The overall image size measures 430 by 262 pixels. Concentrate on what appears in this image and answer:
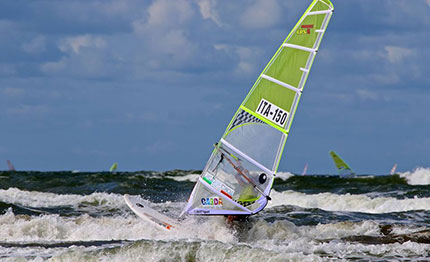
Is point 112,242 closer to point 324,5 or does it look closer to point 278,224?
point 278,224

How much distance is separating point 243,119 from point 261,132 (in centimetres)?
42

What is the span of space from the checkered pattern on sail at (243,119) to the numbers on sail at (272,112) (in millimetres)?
139

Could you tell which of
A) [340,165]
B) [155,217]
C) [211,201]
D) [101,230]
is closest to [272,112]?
[211,201]

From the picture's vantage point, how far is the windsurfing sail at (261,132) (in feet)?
42.5

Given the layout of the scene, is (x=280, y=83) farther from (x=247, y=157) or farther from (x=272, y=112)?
(x=247, y=157)

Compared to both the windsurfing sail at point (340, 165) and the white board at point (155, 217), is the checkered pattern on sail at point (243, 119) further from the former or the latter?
Answer: the windsurfing sail at point (340, 165)

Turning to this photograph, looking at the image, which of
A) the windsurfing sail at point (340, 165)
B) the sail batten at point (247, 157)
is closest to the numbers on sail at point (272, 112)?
the sail batten at point (247, 157)

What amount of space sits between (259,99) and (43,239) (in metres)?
5.03

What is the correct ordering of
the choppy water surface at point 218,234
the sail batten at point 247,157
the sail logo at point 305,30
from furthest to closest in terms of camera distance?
the sail batten at point 247,157 → the sail logo at point 305,30 → the choppy water surface at point 218,234

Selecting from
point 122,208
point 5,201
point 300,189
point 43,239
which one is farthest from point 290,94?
point 300,189

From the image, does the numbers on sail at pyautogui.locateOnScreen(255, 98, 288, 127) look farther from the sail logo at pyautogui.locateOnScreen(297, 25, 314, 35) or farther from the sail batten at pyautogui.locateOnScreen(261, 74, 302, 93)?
the sail logo at pyautogui.locateOnScreen(297, 25, 314, 35)

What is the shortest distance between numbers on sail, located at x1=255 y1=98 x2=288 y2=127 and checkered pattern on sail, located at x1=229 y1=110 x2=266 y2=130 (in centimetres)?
14

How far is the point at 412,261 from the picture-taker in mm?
11859

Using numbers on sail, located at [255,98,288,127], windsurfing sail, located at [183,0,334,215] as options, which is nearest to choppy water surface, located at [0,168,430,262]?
windsurfing sail, located at [183,0,334,215]
